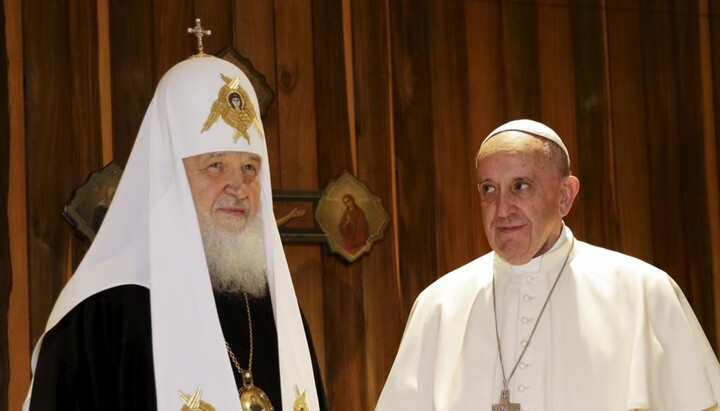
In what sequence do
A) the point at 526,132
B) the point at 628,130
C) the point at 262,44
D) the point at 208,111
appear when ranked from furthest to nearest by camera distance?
the point at 628,130 < the point at 262,44 < the point at 526,132 < the point at 208,111

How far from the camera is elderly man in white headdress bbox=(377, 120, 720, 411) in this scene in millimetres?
4980

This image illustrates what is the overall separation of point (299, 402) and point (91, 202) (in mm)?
1715

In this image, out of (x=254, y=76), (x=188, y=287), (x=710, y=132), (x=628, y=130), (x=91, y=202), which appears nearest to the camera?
(x=188, y=287)

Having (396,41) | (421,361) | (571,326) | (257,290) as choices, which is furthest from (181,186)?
(396,41)

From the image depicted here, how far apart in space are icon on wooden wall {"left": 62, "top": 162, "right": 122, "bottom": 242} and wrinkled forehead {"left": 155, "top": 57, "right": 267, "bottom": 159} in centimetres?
116

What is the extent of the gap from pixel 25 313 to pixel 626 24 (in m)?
3.47

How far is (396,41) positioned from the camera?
22.8ft

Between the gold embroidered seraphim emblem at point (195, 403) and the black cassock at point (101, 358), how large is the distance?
0.02 m

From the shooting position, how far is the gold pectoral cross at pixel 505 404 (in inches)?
198

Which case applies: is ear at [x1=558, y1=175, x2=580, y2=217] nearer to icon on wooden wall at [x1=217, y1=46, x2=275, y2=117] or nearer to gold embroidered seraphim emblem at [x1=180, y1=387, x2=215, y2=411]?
gold embroidered seraphim emblem at [x1=180, y1=387, x2=215, y2=411]

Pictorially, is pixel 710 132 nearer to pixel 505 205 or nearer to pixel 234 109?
pixel 505 205

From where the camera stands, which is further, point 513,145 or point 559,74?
point 559,74

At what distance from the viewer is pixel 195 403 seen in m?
4.68

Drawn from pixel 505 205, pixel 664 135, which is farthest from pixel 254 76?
pixel 664 135
